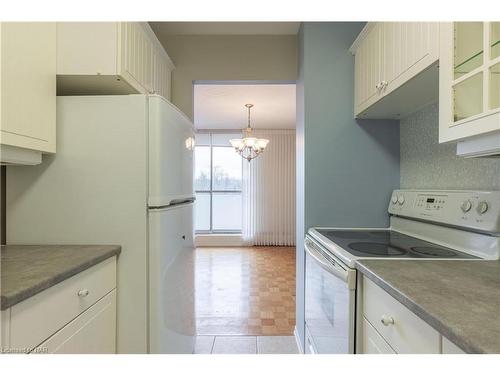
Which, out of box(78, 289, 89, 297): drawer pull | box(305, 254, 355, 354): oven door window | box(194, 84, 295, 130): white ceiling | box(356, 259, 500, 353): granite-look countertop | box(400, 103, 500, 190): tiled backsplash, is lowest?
box(305, 254, 355, 354): oven door window

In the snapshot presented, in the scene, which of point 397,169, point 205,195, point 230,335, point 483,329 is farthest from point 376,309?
point 205,195

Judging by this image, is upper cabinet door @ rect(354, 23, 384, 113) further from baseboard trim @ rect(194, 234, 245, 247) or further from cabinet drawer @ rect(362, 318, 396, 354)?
baseboard trim @ rect(194, 234, 245, 247)

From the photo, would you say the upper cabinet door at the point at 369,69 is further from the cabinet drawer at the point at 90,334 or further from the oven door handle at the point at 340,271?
the cabinet drawer at the point at 90,334

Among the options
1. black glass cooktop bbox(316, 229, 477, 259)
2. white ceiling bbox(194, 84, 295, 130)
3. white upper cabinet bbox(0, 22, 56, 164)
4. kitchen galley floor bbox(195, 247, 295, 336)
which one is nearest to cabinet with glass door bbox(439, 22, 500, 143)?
black glass cooktop bbox(316, 229, 477, 259)

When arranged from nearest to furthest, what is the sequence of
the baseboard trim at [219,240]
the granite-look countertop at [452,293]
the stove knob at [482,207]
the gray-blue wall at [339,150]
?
1. the granite-look countertop at [452,293]
2. the stove knob at [482,207]
3. the gray-blue wall at [339,150]
4. the baseboard trim at [219,240]

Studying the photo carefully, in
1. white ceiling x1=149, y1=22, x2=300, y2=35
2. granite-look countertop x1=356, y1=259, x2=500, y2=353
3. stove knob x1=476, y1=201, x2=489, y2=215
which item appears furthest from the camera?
white ceiling x1=149, y1=22, x2=300, y2=35

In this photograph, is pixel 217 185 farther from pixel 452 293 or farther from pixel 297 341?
pixel 452 293

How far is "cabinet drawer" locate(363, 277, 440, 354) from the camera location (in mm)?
686

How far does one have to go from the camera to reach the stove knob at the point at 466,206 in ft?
4.12

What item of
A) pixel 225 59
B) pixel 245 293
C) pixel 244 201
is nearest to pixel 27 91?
pixel 225 59

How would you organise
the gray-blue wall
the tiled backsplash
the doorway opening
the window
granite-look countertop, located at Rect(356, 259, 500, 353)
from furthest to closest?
the window < the doorway opening < the gray-blue wall < the tiled backsplash < granite-look countertop, located at Rect(356, 259, 500, 353)

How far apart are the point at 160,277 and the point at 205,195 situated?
471cm

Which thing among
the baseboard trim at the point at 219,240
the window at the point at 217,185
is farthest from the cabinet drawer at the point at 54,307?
the window at the point at 217,185

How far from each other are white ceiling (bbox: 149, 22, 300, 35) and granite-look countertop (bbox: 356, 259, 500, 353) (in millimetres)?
1888
